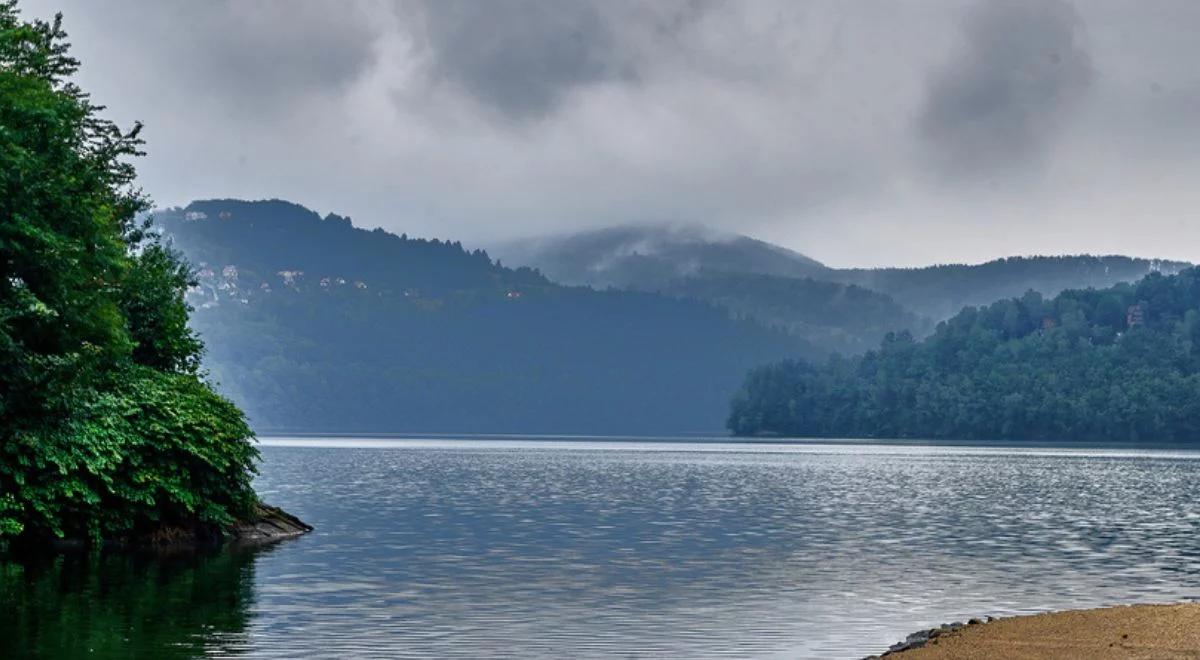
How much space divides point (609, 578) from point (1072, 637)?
63.6ft

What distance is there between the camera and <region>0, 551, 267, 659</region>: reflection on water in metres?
30.3

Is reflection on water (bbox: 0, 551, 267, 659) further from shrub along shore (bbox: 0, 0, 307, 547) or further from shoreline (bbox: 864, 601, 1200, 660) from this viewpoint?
shoreline (bbox: 864, 601, 1200, 660)

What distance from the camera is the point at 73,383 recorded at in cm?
4528

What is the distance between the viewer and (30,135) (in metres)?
47.0

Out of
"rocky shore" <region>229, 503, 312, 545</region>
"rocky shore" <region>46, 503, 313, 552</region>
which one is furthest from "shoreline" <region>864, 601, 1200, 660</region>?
"rocky shore" <region>229, 503, 312, 545</region>

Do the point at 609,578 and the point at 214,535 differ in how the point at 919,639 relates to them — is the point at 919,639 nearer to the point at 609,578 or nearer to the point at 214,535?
the point at 609,578

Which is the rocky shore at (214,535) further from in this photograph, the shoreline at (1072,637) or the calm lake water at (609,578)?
the shoreline at (1072,637)

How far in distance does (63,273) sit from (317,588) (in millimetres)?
13922

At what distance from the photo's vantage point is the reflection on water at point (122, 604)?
30.3m

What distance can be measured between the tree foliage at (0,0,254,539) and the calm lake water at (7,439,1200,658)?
2.60m

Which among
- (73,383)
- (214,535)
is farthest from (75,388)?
(214,535)

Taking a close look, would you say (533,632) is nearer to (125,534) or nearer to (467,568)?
(467,568)

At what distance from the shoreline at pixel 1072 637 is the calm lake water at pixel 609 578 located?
8.59ft

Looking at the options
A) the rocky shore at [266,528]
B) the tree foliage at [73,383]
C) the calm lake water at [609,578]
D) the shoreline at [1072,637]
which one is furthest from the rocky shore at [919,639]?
the rocky shore at [266,528]
